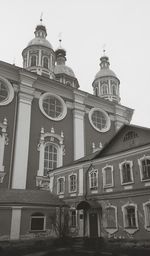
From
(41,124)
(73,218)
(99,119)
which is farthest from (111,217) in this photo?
(99,119)

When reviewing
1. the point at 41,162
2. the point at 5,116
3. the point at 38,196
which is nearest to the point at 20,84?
the point at 5,116

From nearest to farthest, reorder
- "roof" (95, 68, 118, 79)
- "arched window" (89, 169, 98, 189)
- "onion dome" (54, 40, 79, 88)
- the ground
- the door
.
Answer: the ground, the door, "arched window" (89, 169, 98, 189), "onion dome" (54, 40, 79, 88), "roof" (95, 68, 118, 79)

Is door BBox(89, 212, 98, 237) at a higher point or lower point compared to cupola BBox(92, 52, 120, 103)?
lower

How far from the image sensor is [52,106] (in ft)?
97.6

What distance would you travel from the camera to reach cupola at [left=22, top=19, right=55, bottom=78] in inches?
1434

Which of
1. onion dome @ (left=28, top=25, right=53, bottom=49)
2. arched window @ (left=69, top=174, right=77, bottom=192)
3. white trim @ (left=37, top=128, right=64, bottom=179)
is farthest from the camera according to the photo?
onion dome @ (left=28, top=25, right=53, bottom=49)

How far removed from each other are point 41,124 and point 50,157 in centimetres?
373

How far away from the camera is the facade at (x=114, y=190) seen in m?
15.8

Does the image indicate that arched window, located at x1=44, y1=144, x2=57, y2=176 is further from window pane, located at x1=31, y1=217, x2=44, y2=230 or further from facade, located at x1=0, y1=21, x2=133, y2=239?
window pane, located at x1=31, y1=217, x2=44, y2=230

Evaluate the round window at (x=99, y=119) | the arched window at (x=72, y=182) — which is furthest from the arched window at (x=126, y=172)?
the round window at (x=99, y=119)

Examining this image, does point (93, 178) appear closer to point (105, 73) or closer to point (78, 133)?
point (78, 133)

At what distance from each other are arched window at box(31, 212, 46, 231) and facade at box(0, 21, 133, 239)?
806mm

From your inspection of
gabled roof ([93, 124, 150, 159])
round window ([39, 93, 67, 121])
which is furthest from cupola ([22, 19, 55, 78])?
gabled roof ([93, 124, 150, 159])

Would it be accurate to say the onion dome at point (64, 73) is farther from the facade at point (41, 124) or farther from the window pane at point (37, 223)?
the window pane at point (37, 223)
